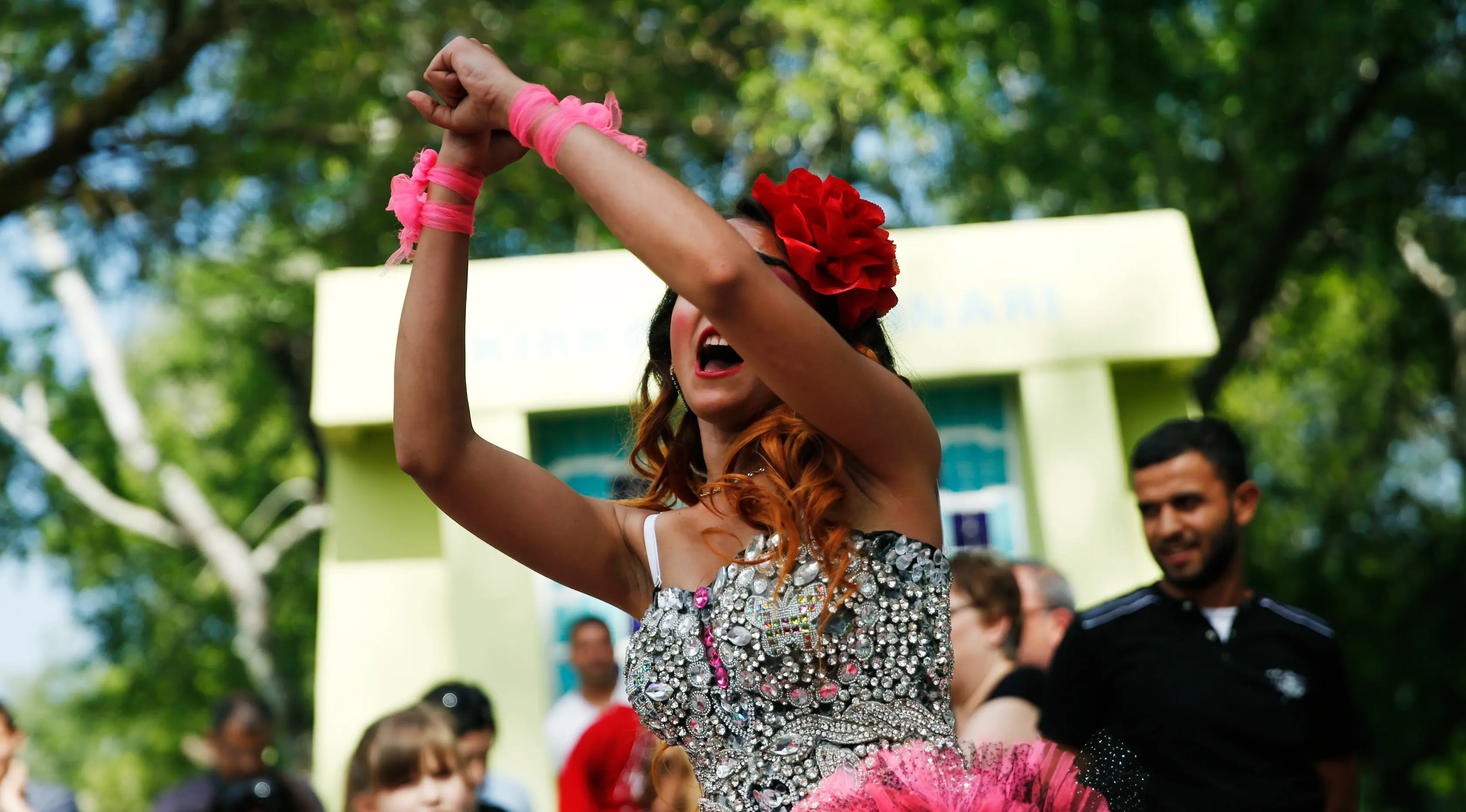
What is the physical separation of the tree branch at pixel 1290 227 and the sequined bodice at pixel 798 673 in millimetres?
10142

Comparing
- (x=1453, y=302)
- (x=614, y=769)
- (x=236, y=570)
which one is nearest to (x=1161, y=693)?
(x=614, y=769)

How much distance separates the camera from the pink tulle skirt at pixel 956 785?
1.68 meters

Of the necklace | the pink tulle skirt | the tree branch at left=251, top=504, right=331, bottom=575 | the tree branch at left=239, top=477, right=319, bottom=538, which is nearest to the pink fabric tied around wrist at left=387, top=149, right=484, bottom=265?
the necklace

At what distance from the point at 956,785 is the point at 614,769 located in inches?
106

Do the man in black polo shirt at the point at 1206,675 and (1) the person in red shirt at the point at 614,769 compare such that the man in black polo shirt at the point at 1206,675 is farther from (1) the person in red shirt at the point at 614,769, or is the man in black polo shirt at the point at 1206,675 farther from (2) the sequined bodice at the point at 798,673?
(2) the sequined bodice at the point at 798,673

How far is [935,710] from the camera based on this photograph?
1.90 meters

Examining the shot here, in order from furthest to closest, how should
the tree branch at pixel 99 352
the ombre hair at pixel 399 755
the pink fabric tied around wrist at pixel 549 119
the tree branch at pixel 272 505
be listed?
the tree branch at pixel 272 505
the tree branch at pixel 99 352
the ombre hair at pixel 399 755
the pink fabric tied around wrist at pixel 549 119

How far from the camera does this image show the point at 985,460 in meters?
10.0

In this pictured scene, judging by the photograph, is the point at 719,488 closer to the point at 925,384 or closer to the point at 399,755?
the point at 399,755

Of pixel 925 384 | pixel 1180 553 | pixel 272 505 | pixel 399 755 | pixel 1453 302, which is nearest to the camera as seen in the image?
pixel 1180 553

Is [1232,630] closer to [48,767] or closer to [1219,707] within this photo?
[1219,707]

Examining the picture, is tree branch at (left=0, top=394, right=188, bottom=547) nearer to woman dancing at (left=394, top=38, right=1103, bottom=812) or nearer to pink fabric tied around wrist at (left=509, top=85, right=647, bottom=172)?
woman dancing at (left=394, top=38, right=1103, bottom=812)

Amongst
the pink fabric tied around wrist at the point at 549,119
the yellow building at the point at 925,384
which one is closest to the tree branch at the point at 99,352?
the yellow building at the point at 925,384

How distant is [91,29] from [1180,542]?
1020cm
